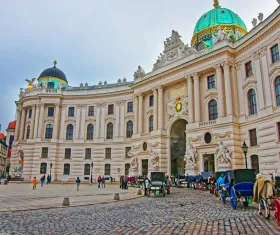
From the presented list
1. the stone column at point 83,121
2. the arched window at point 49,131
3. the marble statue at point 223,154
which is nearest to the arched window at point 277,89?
the marble statue at point 223,154

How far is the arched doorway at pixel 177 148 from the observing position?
38938 mm

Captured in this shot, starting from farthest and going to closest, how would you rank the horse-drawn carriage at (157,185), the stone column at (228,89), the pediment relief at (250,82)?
the stone column at (228,89) → the pediment relief at (250,82) → the horse-drawn carriage at (157,185)

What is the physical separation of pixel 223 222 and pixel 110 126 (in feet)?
137

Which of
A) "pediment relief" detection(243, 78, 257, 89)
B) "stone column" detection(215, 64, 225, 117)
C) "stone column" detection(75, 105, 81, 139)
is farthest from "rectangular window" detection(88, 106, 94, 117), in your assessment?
"pediment relief" detection(243, 78, 257, 89)

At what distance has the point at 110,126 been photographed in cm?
4984

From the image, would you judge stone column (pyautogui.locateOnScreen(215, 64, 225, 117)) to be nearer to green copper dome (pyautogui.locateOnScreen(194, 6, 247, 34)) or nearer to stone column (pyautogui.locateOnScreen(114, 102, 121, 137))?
green copper dome (pyautogui.locateOnScreen(194, 6, 247, 34))

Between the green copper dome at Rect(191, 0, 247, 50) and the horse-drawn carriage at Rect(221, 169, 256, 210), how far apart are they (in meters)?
31.9

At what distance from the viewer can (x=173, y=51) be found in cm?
4084

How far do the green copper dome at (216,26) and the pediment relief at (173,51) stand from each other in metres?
4.40

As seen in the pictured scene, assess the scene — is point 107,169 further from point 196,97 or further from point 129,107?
point 196,97

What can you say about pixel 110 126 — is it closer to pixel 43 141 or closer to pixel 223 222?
pixel 43 141

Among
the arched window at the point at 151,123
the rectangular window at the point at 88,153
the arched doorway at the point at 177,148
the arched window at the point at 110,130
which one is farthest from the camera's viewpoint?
the arched window at the point at 110,130

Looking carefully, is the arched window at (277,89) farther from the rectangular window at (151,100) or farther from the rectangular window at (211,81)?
the rectangular window at (151,100)

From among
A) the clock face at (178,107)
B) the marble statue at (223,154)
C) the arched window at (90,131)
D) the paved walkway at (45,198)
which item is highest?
the clock face at (178,107)
